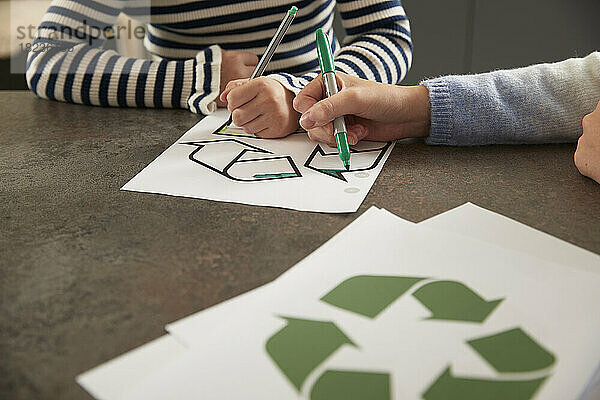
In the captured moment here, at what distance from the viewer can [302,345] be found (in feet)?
1.32

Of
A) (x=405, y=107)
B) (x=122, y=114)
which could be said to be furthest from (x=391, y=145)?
(x=122, y=114)

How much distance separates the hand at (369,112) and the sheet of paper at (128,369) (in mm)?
384

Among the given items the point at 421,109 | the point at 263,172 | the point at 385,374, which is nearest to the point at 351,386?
the point at 385,374

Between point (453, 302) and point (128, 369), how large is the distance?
224mm

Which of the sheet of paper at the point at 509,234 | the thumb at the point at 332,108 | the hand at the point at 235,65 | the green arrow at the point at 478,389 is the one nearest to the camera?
the green arrow at the point at 478,389

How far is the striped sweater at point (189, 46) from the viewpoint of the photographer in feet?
3.04

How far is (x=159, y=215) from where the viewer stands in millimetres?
Result: 580

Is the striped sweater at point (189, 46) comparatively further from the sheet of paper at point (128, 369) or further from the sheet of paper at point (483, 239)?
the sheet of paper at point (128, 369)

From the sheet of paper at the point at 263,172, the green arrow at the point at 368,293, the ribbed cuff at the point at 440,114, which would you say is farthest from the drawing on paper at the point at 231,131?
the green arrow at the point at 368,293

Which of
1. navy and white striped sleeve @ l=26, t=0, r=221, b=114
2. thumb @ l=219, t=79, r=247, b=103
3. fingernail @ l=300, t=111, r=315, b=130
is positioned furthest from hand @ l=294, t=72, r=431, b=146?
navy and white striped sleeve @ l=26, t=0, r=221, b=114

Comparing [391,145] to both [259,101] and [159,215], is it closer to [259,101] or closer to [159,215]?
[259,101]

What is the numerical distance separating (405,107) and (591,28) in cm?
139

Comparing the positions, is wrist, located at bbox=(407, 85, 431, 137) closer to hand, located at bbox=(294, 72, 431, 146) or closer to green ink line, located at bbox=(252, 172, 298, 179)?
hand, located at bbox=(294, 72, 431, 146)

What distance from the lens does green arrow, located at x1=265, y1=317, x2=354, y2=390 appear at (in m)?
0.38
